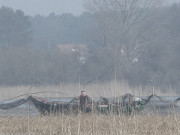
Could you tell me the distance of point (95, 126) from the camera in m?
12.8

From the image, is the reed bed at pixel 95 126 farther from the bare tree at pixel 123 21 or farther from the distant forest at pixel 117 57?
the bare tree at pixel 123 21

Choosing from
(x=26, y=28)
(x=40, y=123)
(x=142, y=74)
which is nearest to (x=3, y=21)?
(x=26, y=28)

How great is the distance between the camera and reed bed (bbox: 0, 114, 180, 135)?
12078 mm

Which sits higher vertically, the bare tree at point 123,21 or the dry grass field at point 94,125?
the bare tree at point 123,21

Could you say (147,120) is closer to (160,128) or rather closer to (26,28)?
(160,128)

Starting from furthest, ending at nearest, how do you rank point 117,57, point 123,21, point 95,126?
point 123,21, point 117,57, point 95,126

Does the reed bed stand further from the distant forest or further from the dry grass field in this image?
the distant forest

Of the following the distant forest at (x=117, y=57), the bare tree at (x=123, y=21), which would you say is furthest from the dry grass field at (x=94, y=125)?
the bare tree at (x=123, y=21)

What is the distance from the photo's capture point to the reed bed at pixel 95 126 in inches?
476

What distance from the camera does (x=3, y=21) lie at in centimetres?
5566

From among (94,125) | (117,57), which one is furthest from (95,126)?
(117,57)

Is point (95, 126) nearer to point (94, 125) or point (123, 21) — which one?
point (94, 125)

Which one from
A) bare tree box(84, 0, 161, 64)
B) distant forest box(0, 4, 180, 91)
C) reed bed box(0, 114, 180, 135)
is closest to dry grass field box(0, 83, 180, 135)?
reed bed box(0, 114, 180, 135)

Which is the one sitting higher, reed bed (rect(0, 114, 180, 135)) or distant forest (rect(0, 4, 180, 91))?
distant forest (rect(0, 4, 180, 91))
